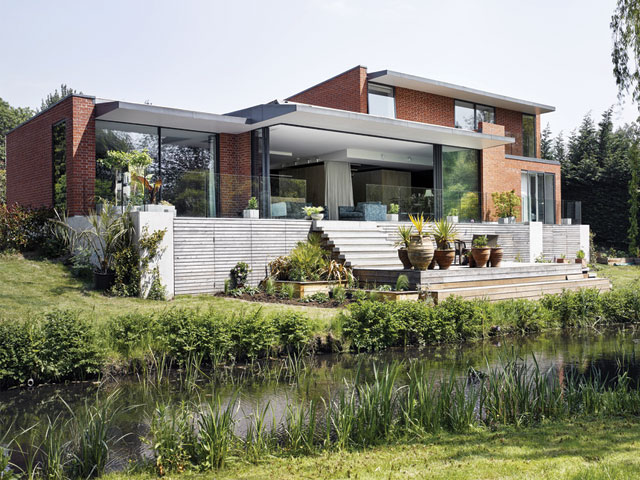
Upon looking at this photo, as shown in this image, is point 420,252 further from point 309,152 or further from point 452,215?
point 309,152

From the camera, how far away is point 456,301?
1010 centimetres

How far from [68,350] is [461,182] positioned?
1739cm

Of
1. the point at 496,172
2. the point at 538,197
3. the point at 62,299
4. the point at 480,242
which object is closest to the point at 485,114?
the point at 496,172

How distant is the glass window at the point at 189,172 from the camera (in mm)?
13562

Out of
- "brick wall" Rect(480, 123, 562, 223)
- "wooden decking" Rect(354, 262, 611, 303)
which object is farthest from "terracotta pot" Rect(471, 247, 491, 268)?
Answer: "brick wall" Rect(480, 123, 562, 223)

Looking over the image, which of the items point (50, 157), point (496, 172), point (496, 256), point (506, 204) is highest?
point (496, 172)

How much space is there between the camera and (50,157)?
16.3 metres

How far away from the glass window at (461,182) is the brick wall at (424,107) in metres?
2.24

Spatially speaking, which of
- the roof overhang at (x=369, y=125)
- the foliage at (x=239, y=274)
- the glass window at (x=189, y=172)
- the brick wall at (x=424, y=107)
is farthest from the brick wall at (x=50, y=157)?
the brick wall at (x=424, y=107)

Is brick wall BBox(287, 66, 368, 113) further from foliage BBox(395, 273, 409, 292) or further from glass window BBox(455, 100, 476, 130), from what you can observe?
foliage BBox(395, 273, 409, 292)

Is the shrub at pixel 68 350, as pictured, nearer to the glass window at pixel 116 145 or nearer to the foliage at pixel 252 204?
the glass window at pixel 116 145

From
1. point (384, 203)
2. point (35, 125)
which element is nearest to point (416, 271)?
point (384, 203)

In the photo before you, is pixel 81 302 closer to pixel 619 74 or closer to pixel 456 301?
pixel 456 301

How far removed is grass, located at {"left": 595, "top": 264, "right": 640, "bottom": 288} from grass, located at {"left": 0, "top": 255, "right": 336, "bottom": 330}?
11.6 m
